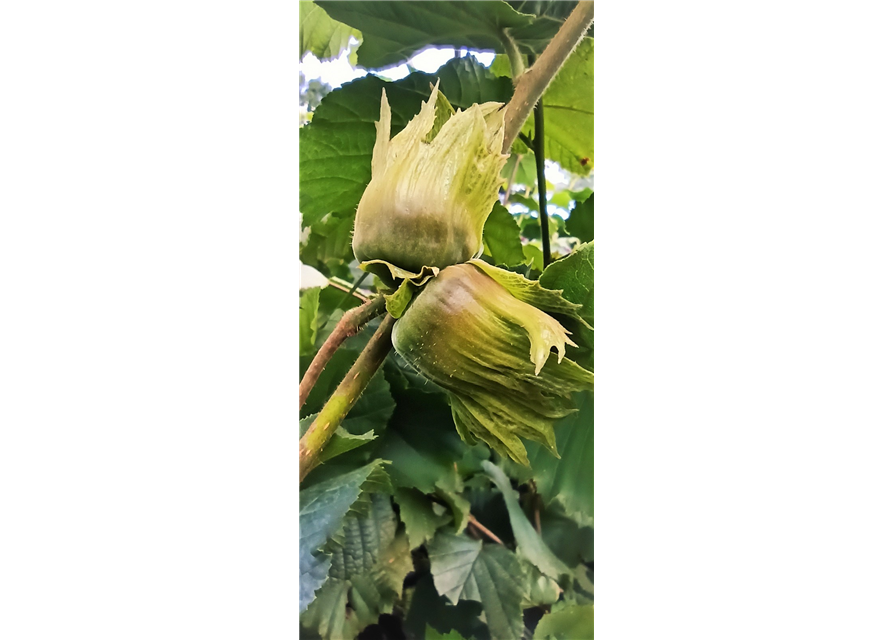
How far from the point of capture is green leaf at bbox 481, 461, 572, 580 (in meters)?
0.68

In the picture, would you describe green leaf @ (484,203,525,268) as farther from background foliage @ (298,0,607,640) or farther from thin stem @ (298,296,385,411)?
thin stem @ (298,296,385,411)

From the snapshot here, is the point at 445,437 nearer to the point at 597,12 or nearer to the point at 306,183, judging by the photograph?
the point at 306,183

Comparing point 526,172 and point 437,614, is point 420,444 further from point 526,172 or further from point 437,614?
point 526,172

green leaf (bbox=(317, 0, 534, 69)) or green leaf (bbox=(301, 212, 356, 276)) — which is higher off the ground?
green leaf (bbox=(317, 0, 534, 69))

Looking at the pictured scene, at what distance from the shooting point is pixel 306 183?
679 millimetres

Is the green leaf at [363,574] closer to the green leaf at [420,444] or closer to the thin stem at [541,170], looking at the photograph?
the green leaf at [420,444]

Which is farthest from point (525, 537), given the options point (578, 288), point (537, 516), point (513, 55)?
point (513, 55)

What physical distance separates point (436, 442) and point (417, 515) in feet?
0.25

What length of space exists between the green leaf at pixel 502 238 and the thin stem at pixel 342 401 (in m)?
0.11

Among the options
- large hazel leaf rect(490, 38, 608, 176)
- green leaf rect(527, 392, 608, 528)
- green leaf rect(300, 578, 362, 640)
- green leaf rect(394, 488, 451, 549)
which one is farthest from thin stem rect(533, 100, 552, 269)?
green leaf rect(300, 578, 362, 640)

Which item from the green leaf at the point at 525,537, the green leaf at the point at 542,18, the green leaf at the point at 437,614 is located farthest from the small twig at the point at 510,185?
the green leaf at the point at 437,614

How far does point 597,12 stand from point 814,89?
22 centimetres

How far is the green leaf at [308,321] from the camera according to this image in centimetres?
67

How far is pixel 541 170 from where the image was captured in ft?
2.18
